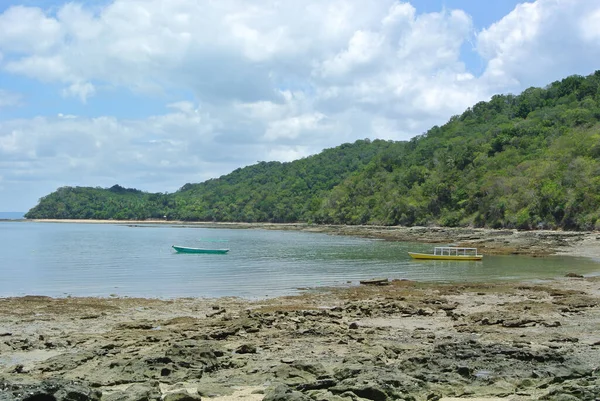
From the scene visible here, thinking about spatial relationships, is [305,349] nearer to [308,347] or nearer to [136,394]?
[308,347]

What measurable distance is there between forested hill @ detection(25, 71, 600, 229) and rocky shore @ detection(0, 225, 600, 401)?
5014cm

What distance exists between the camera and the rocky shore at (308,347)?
29.7 feet

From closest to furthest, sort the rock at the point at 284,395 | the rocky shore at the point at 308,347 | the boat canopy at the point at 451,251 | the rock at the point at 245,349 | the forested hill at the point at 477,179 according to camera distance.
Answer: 1. the rock at the point at 284,395
2. the rocky shore at the point at 308,347
3. the rock at the point at 245,349
4. the boat canopy at the point at 451,251
5. the forested hill at the point at 477,179

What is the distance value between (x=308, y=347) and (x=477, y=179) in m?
84.9

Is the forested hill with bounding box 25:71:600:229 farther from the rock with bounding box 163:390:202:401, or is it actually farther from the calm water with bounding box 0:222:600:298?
the rock with bounding box 163:390:202:401

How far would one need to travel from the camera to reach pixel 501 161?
304ft

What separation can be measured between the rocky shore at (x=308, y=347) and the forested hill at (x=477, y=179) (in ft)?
165

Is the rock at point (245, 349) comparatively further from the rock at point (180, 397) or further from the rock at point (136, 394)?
the rock at point (180, 397)

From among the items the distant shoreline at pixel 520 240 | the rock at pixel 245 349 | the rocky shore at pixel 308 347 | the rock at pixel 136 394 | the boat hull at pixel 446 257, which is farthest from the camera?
the distant shoreline at pixel 520 240

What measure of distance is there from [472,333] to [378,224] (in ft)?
308

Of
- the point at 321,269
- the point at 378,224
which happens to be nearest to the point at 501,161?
the point at 378,224

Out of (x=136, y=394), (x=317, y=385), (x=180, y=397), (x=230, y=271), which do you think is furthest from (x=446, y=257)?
(x=136, y=394)

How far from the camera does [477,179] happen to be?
92.6m

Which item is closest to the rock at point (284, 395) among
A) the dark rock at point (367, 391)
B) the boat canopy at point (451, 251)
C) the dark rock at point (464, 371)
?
the dark rock at point (367, 391)
